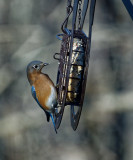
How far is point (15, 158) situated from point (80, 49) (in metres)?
2.61

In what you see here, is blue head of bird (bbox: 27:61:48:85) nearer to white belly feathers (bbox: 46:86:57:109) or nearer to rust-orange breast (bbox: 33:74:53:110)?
rust-orange breast (bbox: 33:74:53:110)

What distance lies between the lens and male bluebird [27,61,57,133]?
1522 millimetres

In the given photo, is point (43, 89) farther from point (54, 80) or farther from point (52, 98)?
point (54, 80)

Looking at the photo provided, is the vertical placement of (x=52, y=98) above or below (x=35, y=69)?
below

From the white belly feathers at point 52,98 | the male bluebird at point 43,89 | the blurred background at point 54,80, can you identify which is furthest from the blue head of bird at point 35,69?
the blurred background at point 54,80

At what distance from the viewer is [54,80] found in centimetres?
344

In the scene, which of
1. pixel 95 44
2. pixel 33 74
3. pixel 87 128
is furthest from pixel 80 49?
pixel 87 128

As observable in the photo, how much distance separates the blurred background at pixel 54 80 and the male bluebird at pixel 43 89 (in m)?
1.82

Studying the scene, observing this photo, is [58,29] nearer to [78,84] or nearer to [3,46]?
[3,46]

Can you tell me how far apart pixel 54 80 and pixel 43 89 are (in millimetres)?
1892

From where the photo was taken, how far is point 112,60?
3.44 m

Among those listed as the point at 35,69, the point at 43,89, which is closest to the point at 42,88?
the point at 43,89

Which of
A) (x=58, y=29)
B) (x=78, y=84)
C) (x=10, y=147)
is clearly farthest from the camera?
(x=10, y=147)

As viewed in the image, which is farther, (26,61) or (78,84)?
(26,61)
